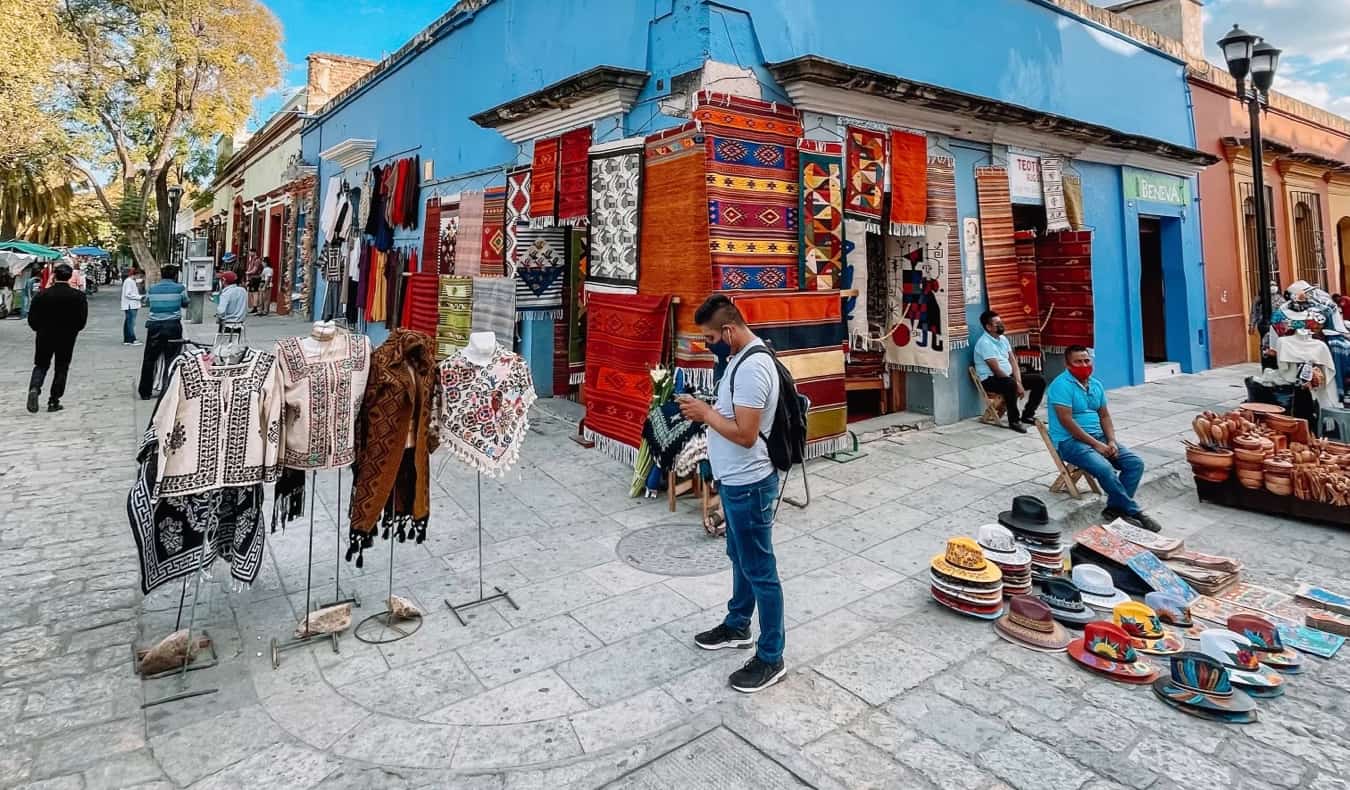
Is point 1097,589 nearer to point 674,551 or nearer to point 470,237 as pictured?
point 674,551

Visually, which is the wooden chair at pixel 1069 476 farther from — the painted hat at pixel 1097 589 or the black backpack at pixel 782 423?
the black backpack at pixel 782 423

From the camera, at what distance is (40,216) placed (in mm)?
32812

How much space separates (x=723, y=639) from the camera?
9.99ft

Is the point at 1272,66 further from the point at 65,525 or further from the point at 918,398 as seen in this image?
the point at 65,525

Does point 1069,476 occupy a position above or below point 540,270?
below

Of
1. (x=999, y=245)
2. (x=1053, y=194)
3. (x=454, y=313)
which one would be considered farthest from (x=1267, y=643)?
(x=454, y=313)

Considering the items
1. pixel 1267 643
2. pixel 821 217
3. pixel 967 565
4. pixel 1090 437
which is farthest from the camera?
pixel 821 217

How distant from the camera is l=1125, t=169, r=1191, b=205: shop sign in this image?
33.3ft

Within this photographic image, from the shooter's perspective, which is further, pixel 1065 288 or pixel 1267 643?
pixel 1065 288

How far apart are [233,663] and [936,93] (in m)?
7.13

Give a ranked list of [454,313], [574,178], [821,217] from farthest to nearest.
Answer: [454,313], [574,178], [821,217]

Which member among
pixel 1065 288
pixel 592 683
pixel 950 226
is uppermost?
pixel 950 226

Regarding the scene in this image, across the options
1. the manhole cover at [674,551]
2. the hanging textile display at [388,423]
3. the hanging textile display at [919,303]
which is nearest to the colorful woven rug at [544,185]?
the hanging textile display at [919,303]

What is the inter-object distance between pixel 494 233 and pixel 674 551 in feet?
17.6
